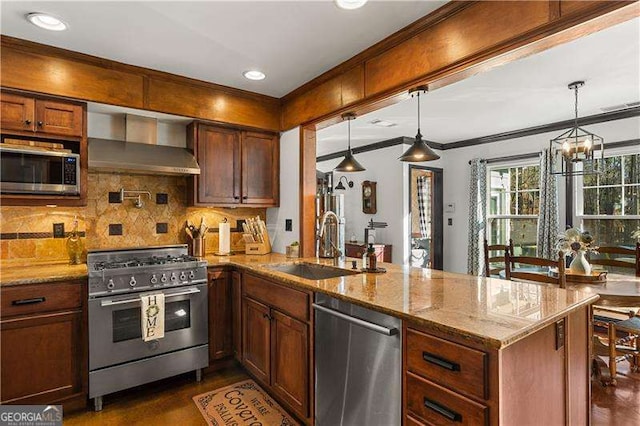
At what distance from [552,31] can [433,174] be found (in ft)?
14.8

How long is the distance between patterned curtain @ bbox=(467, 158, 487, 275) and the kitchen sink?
11.7 feet

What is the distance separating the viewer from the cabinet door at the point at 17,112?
2424 mm

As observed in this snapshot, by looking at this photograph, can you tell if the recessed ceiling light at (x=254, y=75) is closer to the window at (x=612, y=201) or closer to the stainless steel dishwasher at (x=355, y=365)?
the stainless steel dishwasher at (x=355, y=365)

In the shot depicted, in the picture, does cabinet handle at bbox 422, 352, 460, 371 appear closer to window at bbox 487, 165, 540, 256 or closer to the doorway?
window at bbox 487, 165, 540, 256

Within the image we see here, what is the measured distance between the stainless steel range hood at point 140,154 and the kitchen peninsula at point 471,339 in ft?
3.07

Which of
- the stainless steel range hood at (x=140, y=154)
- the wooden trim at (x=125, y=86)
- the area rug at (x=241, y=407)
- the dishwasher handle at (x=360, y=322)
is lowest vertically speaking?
the area rug at (x=241, y=407)

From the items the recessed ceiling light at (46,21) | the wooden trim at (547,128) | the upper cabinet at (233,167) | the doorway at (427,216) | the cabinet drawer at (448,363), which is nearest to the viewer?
the cabinet drawer at (448,363)

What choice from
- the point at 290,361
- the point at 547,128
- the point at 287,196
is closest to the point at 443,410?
the point at 290,361

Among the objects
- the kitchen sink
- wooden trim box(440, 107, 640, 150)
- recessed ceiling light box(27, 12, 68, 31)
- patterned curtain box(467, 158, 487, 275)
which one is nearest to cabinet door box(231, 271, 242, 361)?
the kitchen sink

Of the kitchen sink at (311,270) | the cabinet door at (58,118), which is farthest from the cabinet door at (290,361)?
the cabinet door at (58,118)

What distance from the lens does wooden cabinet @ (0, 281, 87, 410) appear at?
2.18 metres

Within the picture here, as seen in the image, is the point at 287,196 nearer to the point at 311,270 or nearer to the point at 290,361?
the point at 311,270

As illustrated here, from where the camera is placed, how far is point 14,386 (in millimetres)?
2195

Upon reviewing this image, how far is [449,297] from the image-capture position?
1.73 m
